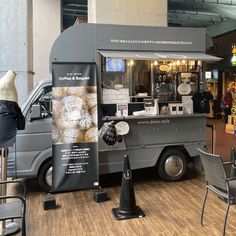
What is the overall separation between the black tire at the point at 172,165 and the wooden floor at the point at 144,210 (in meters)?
0.13

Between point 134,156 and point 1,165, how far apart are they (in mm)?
2182

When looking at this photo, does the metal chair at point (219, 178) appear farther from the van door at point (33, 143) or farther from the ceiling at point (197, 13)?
the ceiling at point (197, 13)

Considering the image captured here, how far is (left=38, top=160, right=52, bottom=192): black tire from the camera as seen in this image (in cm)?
487

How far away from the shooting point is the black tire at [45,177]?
4867 millimetres

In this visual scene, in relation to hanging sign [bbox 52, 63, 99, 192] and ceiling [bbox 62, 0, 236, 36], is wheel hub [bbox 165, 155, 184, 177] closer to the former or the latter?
hanging sign [bbox 52, 63, 99, 192]

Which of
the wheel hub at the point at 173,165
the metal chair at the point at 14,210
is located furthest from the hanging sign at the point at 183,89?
the metal chair at the point at 14,210

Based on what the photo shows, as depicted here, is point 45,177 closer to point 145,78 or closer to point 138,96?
point 138,96

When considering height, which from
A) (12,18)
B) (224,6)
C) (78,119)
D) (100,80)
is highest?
(224,6)

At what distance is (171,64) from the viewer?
5660 mm

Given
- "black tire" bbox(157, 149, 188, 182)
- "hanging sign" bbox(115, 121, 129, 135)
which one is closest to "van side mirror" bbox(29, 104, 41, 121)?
"hanging sign" bbox(115, 121, 129, 135)

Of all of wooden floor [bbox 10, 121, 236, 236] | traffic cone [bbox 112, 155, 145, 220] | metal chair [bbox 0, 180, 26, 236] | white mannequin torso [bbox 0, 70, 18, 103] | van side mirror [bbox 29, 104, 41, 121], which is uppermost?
white mannequin torso [bbox 0, 70, 18, 103]

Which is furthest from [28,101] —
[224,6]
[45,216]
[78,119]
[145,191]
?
[224,6]

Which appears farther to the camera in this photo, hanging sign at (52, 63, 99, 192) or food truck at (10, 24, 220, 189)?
food truck at (10, 24, 220, 189)

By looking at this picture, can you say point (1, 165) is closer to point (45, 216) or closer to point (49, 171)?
point (45, 216)
